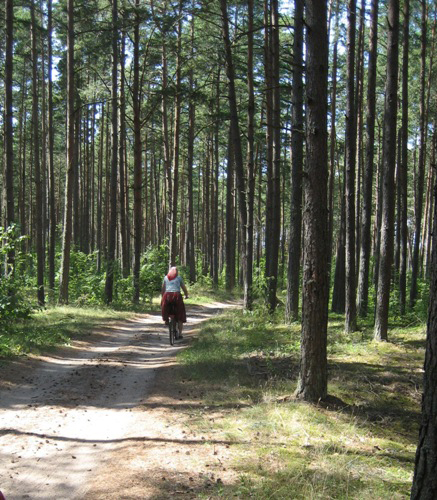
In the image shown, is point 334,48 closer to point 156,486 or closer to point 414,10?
point 414,10

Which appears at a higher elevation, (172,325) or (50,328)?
(172,325)

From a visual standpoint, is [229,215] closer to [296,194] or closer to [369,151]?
[369,151]

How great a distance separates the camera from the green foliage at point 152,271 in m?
22.1

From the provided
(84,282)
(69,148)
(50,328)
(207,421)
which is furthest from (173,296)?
(84,282)

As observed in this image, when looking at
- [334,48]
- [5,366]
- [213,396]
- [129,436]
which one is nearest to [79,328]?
[5,366]

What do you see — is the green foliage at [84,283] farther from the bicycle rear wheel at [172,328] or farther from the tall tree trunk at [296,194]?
the tall tree trunk at [296,194]

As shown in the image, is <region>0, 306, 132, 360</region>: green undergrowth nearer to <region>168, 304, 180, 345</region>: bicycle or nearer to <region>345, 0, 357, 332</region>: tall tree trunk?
<region>168, 304, 180, 345</region>: bicycle

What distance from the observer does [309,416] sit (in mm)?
5840

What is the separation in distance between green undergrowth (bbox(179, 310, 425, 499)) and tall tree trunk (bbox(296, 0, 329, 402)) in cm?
62

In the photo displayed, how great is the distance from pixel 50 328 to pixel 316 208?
8.48 meters

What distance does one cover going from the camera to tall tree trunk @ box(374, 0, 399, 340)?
10242 mm

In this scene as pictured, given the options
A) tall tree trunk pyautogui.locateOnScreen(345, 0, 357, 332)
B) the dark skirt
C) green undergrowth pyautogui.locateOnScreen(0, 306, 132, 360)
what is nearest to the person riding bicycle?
the dark skirt

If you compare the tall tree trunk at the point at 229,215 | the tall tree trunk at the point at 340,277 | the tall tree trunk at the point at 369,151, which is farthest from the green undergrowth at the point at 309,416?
the tall tree trunk at the point at 229,215

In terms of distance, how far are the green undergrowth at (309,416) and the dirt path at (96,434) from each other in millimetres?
361
